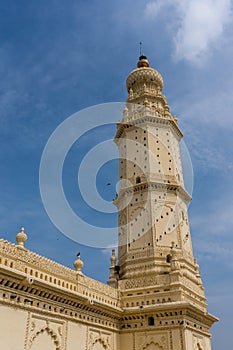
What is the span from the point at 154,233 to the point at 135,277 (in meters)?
2.77

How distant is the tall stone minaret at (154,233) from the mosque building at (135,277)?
54mm

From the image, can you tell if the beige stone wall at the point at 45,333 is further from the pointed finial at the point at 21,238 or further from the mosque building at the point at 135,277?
the pointed finial at the point at 21,238

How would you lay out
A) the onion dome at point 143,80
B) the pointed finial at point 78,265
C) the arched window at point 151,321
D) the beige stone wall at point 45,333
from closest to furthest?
the beige stone wall at point 45,333
the pointed finial at point 78,265
the arched window at point 151,321
the onion dome at point 143,80

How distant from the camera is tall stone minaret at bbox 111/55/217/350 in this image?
18969mm

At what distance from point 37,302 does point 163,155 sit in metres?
13.8

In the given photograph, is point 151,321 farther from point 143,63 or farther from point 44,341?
point 143,63

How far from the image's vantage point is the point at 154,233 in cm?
2212

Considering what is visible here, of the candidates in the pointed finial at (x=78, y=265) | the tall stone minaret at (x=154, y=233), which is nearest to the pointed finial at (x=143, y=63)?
the tall stone minaret at (x=154, y=233)

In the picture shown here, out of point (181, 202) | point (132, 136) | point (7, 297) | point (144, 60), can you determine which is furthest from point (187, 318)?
point (144, 60)

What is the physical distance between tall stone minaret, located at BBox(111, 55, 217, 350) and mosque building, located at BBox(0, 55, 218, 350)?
0.05 meters

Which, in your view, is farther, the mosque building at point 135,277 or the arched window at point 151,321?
the arched window at point 151,321

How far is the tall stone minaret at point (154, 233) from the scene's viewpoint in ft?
62.2

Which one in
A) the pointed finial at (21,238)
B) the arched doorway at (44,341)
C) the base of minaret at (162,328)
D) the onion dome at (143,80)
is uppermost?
the onion dome at (143,80)

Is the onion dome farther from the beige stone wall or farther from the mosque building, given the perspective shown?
the beige stone wall
